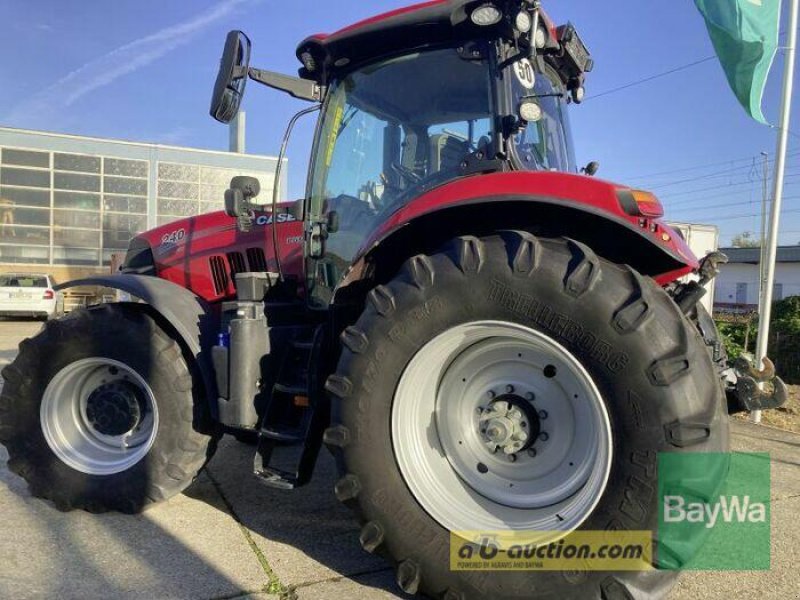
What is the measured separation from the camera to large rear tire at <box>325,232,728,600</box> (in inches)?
87.4

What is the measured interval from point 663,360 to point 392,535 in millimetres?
1232

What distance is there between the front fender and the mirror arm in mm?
1321

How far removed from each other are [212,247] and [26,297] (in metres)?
17.2

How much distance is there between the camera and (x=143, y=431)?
3688 millimetres

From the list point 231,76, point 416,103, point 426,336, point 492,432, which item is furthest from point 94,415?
point 416,103

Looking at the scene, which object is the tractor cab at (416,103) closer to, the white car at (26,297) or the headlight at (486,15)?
the headlight at (486,15)

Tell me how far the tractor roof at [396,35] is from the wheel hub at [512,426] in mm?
1753

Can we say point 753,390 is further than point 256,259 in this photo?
No

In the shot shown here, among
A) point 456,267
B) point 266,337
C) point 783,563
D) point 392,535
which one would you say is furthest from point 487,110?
point 783,563

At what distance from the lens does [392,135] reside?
3506mm

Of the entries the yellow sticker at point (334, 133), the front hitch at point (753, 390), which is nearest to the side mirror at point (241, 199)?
the yellow sticker at point (334, 133)

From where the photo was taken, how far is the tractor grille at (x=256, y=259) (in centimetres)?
410

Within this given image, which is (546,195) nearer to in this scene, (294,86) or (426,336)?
(426,336)

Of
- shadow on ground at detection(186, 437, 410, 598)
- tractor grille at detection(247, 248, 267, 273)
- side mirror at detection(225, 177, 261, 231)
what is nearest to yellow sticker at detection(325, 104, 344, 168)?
side mirror at detection(225, 177, 261, 231)
